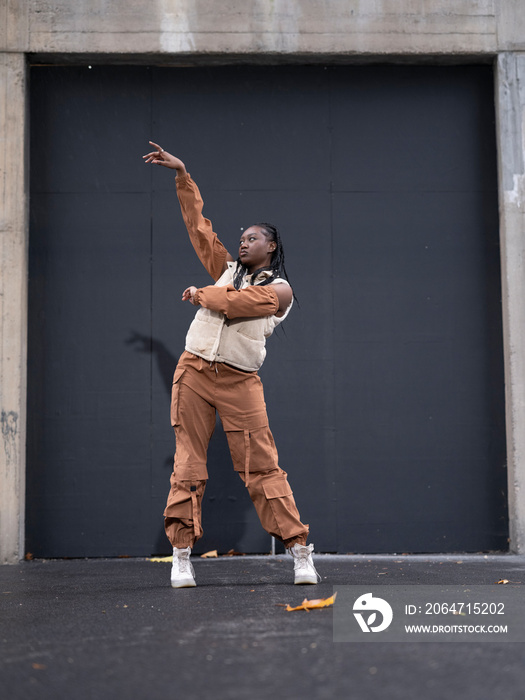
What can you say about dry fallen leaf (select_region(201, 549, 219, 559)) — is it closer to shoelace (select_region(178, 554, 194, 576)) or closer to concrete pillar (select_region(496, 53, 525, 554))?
shoelace (select_region(178, 554, 194, 576))

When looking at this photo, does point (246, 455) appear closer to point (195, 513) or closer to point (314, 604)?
point (195, 513)

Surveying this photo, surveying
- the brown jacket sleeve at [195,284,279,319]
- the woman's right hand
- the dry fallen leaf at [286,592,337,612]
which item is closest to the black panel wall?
the woman's right hand

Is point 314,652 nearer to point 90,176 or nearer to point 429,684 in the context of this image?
point 429,684

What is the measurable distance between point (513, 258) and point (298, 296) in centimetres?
156

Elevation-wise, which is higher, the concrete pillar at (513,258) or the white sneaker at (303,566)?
the concrete pillar at (513,258)

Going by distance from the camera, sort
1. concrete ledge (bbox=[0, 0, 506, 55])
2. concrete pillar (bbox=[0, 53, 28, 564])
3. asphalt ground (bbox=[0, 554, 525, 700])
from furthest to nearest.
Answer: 1. concrete ledge (bbox=[0, 0, 506, 55])
2. concrete pillar (bbox=[0, 53, 28, 564])
3. asphalt ground (bbox=[0, 554, 525, 700])

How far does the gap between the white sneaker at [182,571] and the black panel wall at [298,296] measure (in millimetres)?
1585

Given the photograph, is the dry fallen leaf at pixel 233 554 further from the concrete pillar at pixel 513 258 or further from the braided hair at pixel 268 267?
the braided hair at pixel 268 267

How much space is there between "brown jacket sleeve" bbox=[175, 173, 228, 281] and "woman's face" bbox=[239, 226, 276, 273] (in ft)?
0.55

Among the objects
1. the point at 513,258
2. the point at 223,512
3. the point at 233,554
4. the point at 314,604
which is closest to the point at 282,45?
the point at 513,258

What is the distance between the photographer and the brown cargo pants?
374 centimetres

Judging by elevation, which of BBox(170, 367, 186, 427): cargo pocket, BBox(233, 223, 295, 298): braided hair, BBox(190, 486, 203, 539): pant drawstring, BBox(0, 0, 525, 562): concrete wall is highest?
BBox(0, 0, 525, 562): concrete wall

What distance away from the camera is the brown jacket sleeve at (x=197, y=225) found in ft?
13.2

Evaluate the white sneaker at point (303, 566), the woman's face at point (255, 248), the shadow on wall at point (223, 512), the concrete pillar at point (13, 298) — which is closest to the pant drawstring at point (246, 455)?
the white sneaker at point (303, 566)
